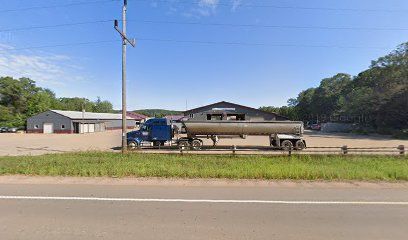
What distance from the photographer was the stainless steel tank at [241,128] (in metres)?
23.5

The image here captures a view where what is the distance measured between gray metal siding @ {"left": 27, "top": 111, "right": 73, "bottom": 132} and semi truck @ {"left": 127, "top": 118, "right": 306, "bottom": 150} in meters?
34.7

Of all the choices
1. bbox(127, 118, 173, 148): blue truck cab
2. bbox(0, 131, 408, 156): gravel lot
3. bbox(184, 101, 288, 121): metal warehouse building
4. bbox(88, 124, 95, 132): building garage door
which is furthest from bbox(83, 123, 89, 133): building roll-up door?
bbox(127, 118, 173, 148): blue truck cab

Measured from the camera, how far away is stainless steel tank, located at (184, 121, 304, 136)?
77.0ft

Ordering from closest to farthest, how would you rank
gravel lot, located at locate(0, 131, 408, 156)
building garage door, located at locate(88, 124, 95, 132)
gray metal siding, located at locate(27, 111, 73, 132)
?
gravel lot, located at locate(0, 131, 408, 156)
gray metal siding, located at locate(27, 111, 73, 132)
building garage door, located at locate(88, 124, 95, 132)

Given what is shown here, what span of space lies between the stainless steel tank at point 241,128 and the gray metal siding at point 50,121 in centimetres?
3860

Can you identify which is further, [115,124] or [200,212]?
[115,124]

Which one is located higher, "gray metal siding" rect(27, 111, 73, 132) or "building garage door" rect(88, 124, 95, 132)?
"gray metal siding" rect(27, 111, 73, 132)

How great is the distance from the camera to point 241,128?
23.8 meters

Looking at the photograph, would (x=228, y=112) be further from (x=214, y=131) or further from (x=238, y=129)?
(x=214, y=131)

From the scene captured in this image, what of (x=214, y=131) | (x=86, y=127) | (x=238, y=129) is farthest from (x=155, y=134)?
(x=86, y=127)

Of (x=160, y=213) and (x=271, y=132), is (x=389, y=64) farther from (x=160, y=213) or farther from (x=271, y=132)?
(x=160, y=213)

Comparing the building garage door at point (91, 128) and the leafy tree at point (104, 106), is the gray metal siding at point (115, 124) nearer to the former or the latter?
the building garage door at point (91, 128)

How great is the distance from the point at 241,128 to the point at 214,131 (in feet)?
7.99

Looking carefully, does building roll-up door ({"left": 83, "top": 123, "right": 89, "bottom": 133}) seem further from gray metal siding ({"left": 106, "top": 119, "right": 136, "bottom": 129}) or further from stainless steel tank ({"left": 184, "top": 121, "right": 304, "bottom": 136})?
stainless steel tank ({"left": 184, "top": 121, "right": 304, "bottom": 136})
